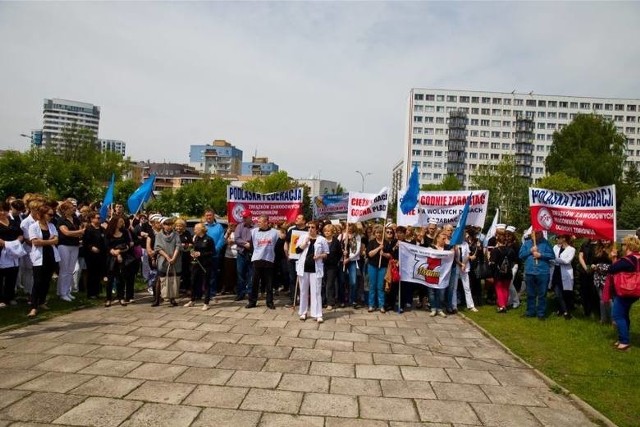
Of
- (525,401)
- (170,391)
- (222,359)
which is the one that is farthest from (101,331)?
(525,401)

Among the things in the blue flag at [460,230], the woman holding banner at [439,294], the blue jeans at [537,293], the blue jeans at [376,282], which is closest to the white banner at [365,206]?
the blue jeans at [376,282]

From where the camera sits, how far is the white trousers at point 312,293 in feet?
29.7

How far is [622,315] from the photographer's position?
7.71 m

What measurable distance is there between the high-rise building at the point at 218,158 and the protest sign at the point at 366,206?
153 metres

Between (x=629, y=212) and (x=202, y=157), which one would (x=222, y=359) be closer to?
(x=629, y=212)

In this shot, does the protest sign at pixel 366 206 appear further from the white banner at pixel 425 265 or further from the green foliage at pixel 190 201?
the green foliage at pixel 190 201

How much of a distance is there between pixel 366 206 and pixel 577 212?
4.59 metres

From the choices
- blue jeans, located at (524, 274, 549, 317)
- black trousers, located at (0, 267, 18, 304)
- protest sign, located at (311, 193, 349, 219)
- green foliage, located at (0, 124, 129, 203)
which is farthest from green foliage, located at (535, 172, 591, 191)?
black trousers, located at (0, 267, 18, 304)

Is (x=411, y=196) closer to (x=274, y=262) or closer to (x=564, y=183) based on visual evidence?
(x=274, y=262)

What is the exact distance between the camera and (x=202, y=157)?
561ft

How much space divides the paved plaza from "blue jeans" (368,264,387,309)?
6.65ft

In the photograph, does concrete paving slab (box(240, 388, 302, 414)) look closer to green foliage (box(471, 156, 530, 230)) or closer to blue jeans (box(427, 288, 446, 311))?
blue jeans (box(427, 288, 446, 311))

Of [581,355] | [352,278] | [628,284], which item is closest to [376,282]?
[352,278]

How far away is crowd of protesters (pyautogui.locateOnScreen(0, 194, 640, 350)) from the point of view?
29.4 feet
